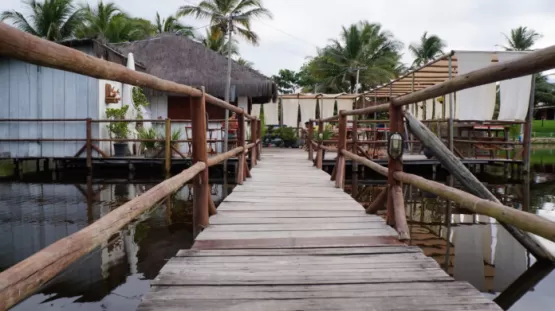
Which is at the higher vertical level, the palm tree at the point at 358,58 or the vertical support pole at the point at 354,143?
the palm tree at the point at 358,58

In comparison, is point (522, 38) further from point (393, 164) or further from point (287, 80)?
point (393, 164)

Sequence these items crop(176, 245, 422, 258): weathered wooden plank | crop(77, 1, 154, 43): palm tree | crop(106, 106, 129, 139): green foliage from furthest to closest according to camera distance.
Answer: crop(77, 1, 154, 43): palm tree < crop(106, 106, 129, 139): green foliage < crop(176, 245, 422, 258): weathered wooden plank

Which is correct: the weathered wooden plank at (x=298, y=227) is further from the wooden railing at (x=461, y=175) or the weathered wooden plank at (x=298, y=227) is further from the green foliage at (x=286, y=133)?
the green foliage at (x=286, y=133)

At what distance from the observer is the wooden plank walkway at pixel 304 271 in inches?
65.7

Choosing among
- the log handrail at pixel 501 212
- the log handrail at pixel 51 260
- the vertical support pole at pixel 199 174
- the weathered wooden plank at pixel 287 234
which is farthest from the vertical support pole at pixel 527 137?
the log handrail at pixel 51 260

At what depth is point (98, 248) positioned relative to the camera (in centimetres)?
407

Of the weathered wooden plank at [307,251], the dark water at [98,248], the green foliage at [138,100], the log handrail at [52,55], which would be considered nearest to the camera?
the log handrail at [52,55]

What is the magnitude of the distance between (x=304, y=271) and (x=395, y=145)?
1.21 m

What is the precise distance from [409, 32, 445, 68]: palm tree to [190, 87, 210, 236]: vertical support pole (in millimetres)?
30154

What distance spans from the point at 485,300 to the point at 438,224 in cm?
360

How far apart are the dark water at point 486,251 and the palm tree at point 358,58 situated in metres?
20.3

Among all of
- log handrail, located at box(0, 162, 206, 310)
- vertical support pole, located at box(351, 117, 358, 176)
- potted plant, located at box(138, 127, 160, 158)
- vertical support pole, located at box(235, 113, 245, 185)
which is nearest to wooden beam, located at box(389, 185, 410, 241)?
log handrail, located at box(0, 162, 206, 310)

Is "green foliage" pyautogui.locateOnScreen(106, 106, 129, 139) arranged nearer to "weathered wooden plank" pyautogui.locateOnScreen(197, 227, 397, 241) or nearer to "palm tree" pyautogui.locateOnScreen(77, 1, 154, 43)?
"weathered wooden plank" pyautogui.locateOnScreen(197, 227, 397, 241)

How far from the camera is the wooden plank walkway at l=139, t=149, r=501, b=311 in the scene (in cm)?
167
